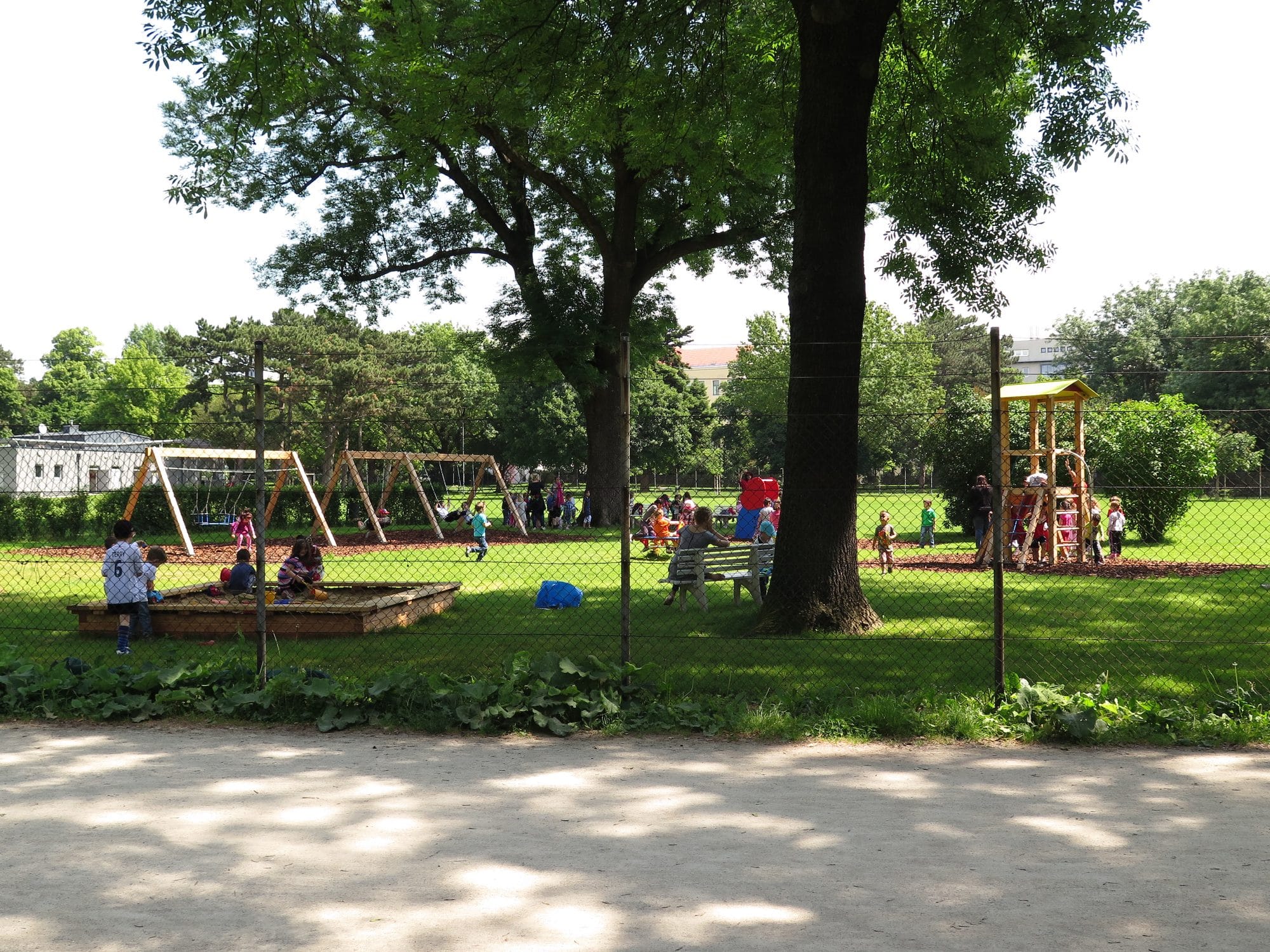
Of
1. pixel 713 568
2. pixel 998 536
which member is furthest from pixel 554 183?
pixel 998 536

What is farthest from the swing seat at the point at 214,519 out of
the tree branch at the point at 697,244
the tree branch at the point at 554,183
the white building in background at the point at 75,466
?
the tree branch at the point at 697,244

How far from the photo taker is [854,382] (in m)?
10.2

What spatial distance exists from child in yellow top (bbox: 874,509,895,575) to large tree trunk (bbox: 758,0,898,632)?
657cm

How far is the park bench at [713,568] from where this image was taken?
477 inches

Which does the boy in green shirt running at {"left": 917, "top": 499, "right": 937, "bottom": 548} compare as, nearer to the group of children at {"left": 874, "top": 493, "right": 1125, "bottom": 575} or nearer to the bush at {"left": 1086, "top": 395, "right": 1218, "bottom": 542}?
the group of children at {"left": 874, "top": 493, "right": 1125, "bottom": 575}

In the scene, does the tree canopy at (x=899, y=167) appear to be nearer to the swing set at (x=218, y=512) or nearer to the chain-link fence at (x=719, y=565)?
the chain-link fence at (x=719, y=565)

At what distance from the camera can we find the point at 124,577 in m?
10.3

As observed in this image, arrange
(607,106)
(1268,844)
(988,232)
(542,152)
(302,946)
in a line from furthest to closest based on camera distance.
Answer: (542,152), (607,106), (988,232), (1268,844), (302,946)

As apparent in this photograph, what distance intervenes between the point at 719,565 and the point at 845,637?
2703 mm

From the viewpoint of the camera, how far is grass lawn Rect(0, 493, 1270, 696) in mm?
8539

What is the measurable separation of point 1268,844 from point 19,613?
41.2 feet

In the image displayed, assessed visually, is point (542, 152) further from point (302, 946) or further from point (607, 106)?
point (302, 946)

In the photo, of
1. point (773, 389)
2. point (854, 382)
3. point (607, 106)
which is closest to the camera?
point (854, 382)

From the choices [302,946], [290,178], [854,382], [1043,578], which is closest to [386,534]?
[290,178]
